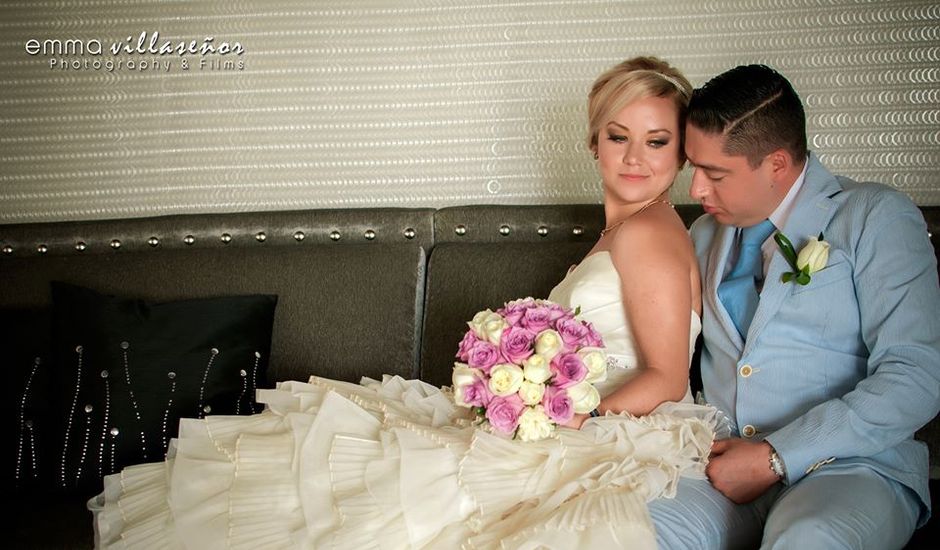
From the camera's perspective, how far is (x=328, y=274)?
10.1 feet

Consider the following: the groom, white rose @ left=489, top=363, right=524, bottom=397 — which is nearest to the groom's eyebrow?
the groom

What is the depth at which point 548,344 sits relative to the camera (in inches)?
80.1

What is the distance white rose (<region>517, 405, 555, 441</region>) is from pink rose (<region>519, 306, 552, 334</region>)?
0.17 meters

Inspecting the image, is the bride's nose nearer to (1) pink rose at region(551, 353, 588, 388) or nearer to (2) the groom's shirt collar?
(2) the groom's shirt collar

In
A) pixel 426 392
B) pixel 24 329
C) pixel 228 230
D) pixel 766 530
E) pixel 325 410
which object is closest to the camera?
pixel 766 530

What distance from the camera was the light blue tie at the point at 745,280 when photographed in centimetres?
246

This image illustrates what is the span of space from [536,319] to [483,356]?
0.14 meters

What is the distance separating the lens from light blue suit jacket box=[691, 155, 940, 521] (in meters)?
2.14

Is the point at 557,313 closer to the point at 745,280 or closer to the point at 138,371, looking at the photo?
the point at 745,280

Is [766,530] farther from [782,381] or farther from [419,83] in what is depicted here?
[419,83]

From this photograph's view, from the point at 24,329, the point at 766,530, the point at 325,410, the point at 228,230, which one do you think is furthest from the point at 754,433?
the point at 24,329

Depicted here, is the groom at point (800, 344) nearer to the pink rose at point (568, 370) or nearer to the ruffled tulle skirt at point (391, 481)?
the ruffled tulle skirt at point (391, 481)

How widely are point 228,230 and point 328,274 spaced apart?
0.45m

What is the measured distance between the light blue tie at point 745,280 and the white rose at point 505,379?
2.39 feet
